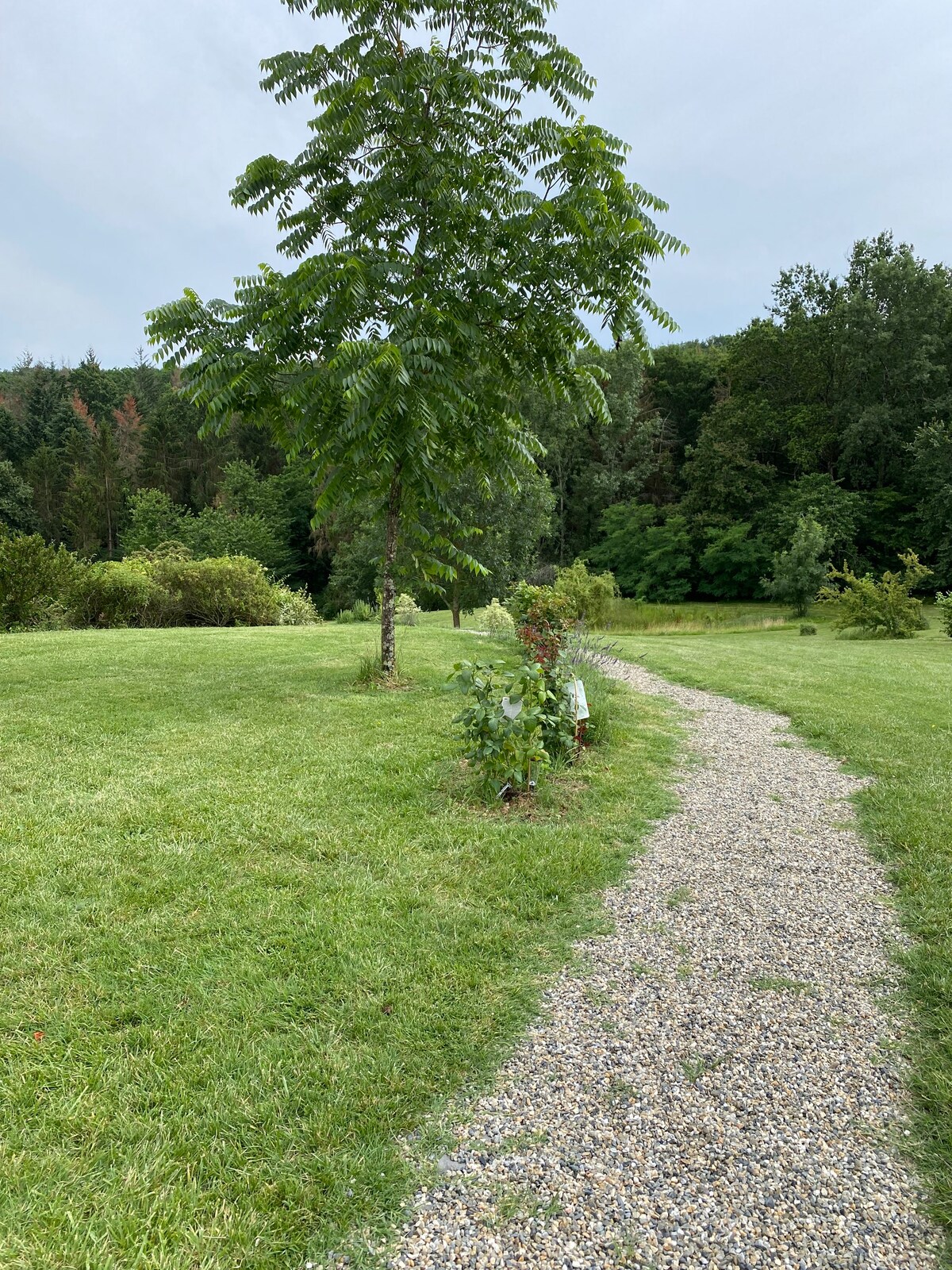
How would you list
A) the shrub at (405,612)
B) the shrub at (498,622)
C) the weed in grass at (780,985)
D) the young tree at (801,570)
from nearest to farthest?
the weed in grass at (780,985) → the shrub at (498,622) → the shrub at (405,612) → the young tree at (801,570)

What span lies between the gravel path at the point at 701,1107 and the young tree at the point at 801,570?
825 inches

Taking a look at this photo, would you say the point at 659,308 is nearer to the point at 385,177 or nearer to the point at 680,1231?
the point at 385,177

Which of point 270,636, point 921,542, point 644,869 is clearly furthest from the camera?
point 921,542

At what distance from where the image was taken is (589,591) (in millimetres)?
17469

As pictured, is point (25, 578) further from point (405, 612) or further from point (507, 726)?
point (507, 726)

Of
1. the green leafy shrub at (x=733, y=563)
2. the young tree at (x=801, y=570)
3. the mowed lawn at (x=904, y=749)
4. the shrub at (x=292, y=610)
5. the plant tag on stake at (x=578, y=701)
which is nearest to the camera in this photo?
the mowed lawn at (x=904, y=749)

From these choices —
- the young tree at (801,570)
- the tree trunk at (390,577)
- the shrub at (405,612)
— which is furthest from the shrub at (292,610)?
the young tree at (801,570)

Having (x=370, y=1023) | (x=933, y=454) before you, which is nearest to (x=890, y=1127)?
(x=370, y=1023)

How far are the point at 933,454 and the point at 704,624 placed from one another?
11.6 m

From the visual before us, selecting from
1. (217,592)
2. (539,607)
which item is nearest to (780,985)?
(539,607)

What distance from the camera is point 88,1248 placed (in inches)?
56.1

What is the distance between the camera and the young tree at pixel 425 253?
5.58 m

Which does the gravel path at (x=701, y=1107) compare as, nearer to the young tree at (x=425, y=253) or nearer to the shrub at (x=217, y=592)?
the young tree at (x=425, y=253)

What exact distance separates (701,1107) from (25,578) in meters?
14.3
